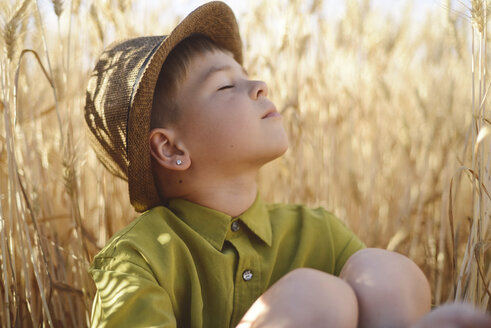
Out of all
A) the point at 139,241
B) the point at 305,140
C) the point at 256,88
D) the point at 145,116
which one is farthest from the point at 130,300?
the point at 305,140

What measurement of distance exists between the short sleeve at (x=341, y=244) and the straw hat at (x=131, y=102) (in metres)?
0.39

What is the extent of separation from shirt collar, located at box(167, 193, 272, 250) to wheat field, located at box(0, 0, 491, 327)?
0.24 m

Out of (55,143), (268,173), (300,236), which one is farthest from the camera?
(268,173)

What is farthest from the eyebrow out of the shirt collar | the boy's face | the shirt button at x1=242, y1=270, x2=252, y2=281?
the shirt button at x1=242, y1=270, x2=252, y2=281

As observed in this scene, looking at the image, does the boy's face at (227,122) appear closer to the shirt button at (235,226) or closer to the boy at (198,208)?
the boy at (198,208)

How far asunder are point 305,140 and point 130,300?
1.08 meters

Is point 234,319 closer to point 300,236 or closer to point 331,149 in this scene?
point 300,236

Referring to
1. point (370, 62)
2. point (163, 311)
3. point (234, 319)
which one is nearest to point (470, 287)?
point (234, 319)

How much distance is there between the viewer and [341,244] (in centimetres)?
123

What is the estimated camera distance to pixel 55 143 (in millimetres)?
1696

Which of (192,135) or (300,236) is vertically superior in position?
(192,135)

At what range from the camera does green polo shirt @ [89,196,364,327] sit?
0.95m

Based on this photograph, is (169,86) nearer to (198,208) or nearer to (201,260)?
A: (198,208)

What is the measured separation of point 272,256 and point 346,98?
1.04m
